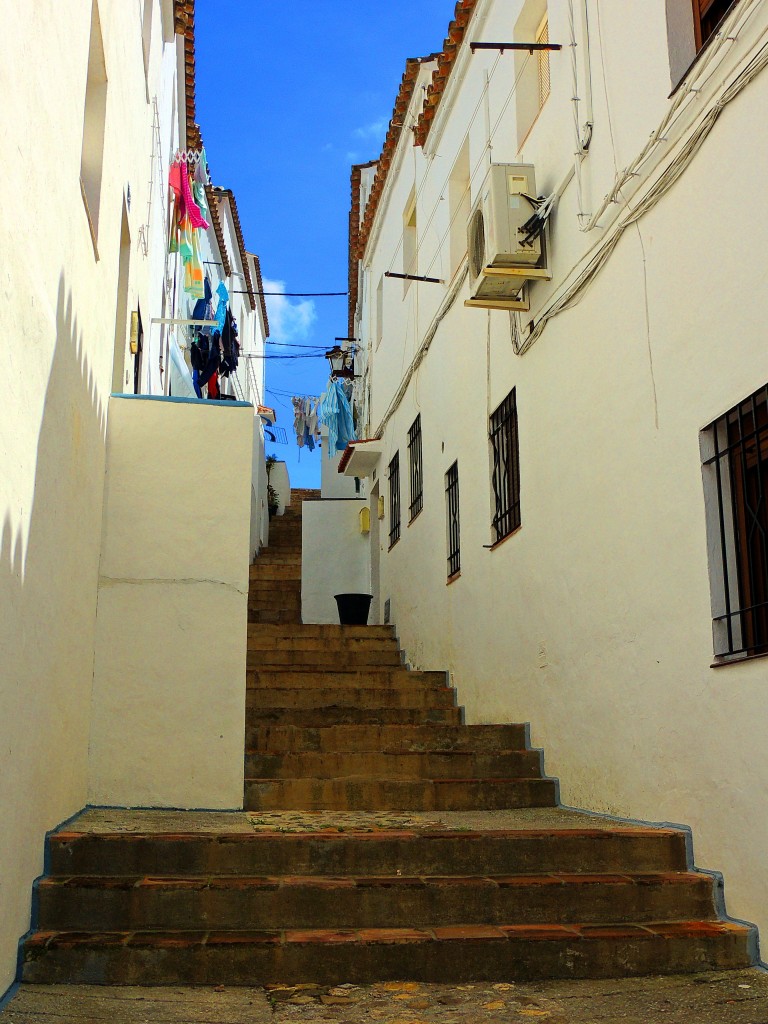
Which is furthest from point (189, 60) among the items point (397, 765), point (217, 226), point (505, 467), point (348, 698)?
point (397, 765)

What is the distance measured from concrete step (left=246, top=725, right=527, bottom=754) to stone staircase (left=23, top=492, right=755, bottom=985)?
0.86m

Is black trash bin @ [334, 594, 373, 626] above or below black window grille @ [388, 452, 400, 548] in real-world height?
below

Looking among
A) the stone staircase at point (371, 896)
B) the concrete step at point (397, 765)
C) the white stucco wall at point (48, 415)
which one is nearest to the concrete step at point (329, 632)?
the concrete step at point (397, 765)

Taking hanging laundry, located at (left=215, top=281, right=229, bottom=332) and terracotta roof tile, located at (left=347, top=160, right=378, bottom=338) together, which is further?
terracotta roof tile, located at (left=347, top=160, right=378, bottom=338)

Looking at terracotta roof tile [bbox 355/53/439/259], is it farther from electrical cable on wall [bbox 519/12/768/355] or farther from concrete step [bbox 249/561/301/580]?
electrical cable on wall [bbox 519/12/768/355]

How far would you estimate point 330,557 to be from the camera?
14125 mm

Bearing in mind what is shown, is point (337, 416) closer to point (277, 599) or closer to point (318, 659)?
point (277, 599)

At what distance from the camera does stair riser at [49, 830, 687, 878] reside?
483cm

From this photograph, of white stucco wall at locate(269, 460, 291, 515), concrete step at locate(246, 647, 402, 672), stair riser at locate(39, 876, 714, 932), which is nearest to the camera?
stair riser at locate(39, 876, 714, 932)

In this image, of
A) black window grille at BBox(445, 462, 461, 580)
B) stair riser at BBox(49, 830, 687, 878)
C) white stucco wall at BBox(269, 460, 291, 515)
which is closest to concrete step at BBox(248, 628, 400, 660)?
black window grille at BBox(445, 462, 461, 580)

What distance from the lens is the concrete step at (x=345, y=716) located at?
7898 mm

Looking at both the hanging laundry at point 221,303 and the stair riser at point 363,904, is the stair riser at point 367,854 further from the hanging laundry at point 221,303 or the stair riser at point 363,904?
the hanging laundry at point 221,303

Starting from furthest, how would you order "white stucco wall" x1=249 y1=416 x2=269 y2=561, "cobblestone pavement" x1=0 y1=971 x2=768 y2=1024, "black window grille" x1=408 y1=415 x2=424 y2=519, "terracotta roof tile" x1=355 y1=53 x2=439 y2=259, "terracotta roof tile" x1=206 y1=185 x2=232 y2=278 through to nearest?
1. "white stucco wall" x1=249 y1=416 x2=269 y2=561
2. "terracotta roof tile" x1=206 y1=185 x2=232 y2=278
3. "terracotta roof tile" x1=355 y1=53 x2=439 y2=259
4. "black window grille" x1=408 y1=415 x2=424 y2=519
5. "cobblestone pavement" x1=0 y1=971 x2=768 y2=1024

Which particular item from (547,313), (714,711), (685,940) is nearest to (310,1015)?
(685,940)
